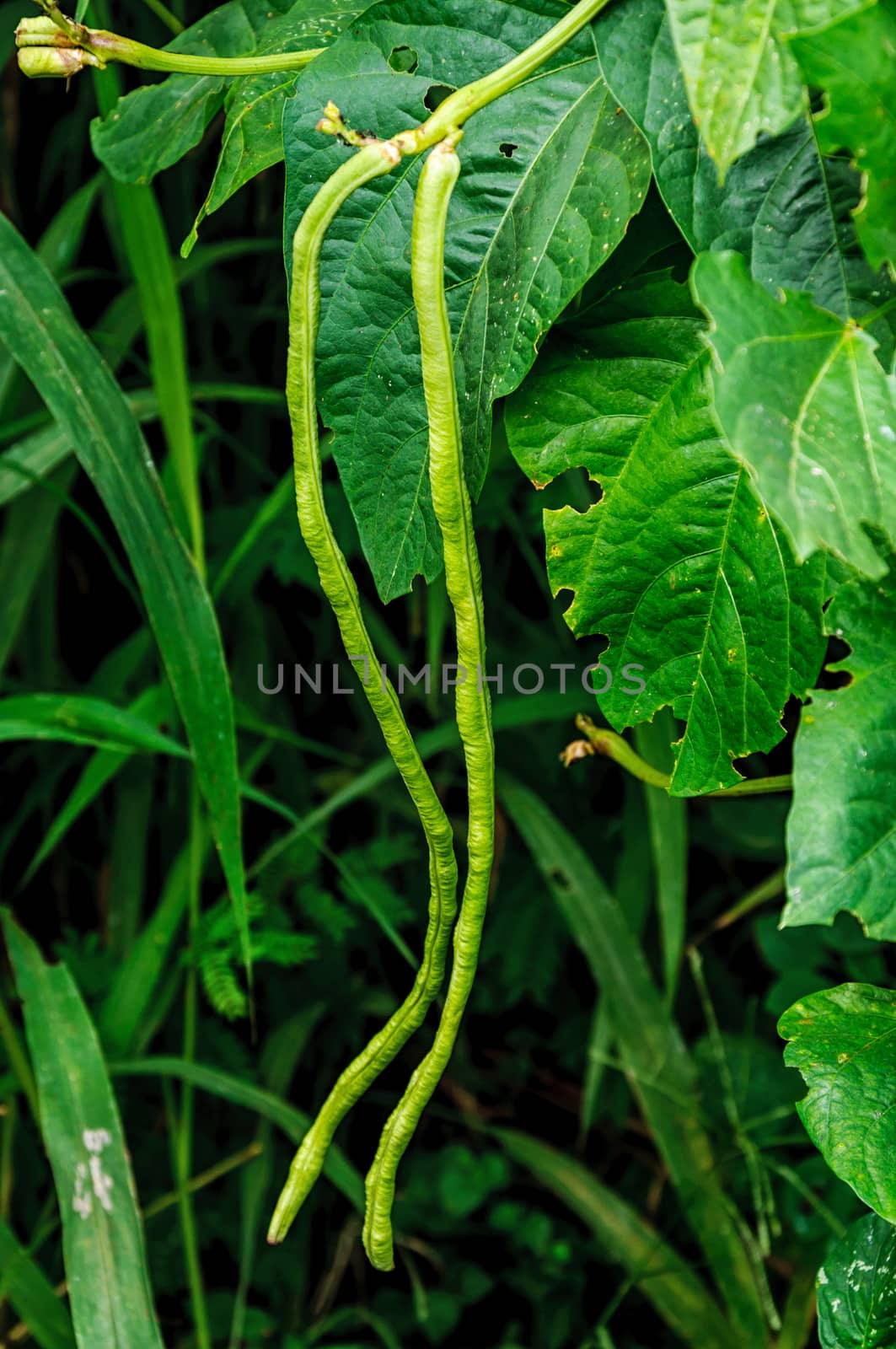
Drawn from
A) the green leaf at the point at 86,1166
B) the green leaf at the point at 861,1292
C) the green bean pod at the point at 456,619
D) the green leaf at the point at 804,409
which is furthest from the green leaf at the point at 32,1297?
the green leaf at the point at 804,409

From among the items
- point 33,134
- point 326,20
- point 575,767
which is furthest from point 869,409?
point 33,134

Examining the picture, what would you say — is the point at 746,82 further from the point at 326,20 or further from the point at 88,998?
the point at 88,998

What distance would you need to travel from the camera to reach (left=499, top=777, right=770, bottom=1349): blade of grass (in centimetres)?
114

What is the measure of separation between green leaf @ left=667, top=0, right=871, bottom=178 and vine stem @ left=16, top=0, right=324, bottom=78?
0.74ft

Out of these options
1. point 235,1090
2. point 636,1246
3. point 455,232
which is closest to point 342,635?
point 455,232

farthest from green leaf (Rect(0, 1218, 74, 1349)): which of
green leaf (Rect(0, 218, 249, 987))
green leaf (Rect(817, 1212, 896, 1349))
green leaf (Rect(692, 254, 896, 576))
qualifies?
green leaf (Rect(692, 254, 896, 576))

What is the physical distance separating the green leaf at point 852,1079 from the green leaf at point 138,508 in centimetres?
45

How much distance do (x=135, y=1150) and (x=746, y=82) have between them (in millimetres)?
1287

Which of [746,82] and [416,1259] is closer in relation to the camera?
[746,82]

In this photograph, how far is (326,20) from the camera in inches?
23.8

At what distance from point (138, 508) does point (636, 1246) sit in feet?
3.10

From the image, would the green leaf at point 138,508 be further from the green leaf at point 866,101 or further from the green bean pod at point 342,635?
the green leaf at point 866,101

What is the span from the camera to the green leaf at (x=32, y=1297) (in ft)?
3.25

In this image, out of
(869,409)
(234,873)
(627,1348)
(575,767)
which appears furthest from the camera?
(575,767)
